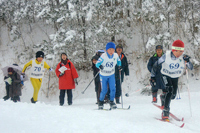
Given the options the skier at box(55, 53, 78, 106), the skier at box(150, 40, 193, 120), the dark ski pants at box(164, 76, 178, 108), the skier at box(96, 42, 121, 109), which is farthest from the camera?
the skier at box(55, 53, 78, 106)

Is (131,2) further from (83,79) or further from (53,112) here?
(53,112)

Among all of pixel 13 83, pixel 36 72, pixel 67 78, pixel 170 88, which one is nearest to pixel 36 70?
pixel 36 72

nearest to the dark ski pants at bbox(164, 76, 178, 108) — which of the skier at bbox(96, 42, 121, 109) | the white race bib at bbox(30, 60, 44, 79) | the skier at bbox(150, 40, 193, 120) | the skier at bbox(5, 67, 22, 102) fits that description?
the skier at bbox(150, 40, 193, 120)

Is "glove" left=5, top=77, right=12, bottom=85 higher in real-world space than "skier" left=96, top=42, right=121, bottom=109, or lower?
lower

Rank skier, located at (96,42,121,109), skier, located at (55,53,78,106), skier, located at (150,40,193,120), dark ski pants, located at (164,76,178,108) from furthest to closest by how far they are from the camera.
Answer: skier, located at (55,53,78,106) < skier, located at (96,42,121,109) < dark ski pants, located at (164,76,178,108) < skier, located at (150,40,193,120)

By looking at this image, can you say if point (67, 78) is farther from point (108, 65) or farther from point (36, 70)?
point (108, 65)

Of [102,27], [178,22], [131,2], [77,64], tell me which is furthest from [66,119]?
[178,22]

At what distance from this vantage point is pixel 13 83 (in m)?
8.00

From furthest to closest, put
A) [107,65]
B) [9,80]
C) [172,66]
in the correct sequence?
[9,80]
[107,65]
[172,66]

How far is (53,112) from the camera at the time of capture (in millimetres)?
4176

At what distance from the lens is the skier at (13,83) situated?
794cm

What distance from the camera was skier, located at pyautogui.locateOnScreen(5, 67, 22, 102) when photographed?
7938 mm

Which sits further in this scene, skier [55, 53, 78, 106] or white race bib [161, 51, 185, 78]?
skier [55, 53, 78, 106]

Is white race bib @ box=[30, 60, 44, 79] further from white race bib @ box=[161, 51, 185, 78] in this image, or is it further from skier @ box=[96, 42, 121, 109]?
→ white race bib @ box=[161, 51, 185, 78]
